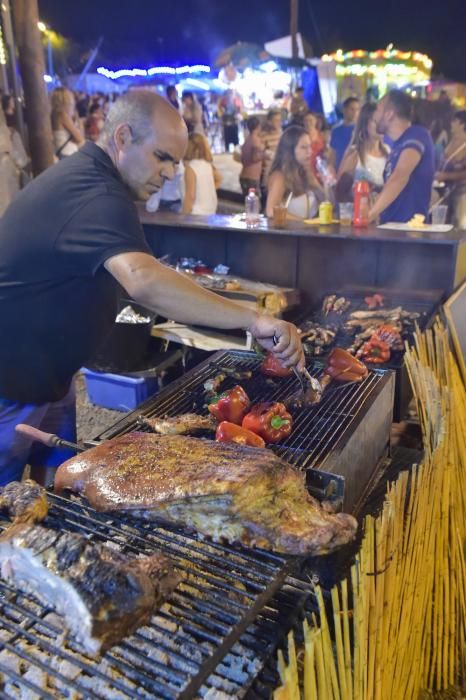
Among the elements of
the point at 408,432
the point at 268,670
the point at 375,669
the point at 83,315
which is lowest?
the point at 408,432

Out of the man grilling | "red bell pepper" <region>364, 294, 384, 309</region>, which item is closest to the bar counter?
"red bell pepper" <region>364, 294, 384, 309</region>

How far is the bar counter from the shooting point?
5867 mm

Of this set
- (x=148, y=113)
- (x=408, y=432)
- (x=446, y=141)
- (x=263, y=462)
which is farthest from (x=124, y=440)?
(x=446, y=141)

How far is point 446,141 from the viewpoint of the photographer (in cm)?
1390

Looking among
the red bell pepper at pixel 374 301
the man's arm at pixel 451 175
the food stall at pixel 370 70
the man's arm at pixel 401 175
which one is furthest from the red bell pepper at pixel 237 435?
the food stall at pixel 370 70

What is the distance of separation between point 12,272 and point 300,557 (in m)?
2.25

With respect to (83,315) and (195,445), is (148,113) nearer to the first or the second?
(83,315)

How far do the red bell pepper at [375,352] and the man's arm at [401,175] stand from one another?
2.85m

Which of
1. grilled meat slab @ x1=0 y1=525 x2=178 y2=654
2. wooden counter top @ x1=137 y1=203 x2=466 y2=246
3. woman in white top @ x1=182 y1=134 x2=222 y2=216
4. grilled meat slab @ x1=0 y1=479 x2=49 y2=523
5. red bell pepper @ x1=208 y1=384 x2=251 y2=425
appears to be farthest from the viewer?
woman in white top @ x1=182 y1=134 x2=222 y2=216

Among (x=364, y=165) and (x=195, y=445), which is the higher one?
(x=364, y=165)

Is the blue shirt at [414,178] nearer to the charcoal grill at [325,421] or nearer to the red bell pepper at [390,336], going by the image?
the red bell pepper at [390,336]

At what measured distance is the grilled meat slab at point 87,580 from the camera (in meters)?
1.61

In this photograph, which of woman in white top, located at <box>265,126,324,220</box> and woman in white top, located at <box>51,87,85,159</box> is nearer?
woman in white top, located at <box>265,126,324,220</box>

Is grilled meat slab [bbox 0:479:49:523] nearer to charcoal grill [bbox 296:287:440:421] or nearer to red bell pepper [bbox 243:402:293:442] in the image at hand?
red bell pepper [bbox 243:402:293:442]
